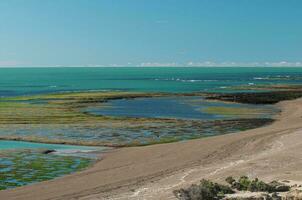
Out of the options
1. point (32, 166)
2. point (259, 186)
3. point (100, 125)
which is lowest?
point (100, 125)

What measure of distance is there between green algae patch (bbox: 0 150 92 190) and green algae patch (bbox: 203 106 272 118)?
3529 centimetres

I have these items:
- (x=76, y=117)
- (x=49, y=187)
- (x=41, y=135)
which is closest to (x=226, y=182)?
(x=49, y=187)

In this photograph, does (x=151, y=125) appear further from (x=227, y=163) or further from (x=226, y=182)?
(x=226, y=182)

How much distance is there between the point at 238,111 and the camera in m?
72.8

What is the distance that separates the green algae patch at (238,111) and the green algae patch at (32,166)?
35285mm

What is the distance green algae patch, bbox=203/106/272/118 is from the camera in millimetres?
67188

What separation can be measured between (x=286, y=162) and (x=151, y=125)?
2874 centimetres

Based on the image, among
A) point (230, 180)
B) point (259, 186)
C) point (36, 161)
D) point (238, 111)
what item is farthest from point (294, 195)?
point (238, 111)

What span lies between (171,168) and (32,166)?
9.37 metres

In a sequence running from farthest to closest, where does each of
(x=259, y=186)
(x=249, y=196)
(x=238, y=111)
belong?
1. (x=238, y=111)
2. (x=259, y=186)
3. (x=249, y=196)

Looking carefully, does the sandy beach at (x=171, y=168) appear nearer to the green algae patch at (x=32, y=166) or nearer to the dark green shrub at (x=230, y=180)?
the green algae patch at (x=32, y=166)

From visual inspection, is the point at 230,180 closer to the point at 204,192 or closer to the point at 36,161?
the point at 204,192

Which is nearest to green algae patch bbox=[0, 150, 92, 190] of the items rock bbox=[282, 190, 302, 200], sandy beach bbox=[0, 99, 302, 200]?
sandy beach bbox=[0, 99, 302, 200]

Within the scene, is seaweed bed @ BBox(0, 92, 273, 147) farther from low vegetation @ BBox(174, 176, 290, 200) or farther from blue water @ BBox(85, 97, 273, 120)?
low vegetation @ BBox(174, 176, 290, 200)
